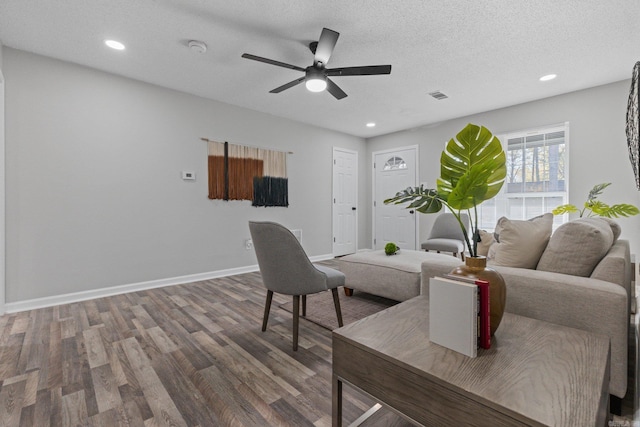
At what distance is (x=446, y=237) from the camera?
176 inches

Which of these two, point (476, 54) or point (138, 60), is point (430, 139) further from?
point (138, 60)

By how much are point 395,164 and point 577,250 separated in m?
4.57

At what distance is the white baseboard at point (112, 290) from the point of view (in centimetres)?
280

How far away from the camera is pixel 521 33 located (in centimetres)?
249

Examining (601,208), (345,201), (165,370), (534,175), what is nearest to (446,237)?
(534,175)

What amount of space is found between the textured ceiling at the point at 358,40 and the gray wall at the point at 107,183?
0.31 metres

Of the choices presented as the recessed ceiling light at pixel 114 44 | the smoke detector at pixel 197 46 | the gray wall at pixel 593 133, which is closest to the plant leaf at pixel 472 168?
the smoke detector at pixel 197 46

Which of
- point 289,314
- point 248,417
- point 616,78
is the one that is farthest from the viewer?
point 616,78

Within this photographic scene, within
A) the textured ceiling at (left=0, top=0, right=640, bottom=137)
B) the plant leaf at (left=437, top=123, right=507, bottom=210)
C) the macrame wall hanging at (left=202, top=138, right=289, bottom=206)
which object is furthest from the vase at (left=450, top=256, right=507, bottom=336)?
the macrame wall hanging at (left=202, top=138, right=289, bottom=206)

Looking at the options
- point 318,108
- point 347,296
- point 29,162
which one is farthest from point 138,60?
point 347,296

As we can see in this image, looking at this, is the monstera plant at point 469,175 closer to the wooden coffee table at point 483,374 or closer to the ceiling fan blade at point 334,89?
the wooden coffee table at point 483,374

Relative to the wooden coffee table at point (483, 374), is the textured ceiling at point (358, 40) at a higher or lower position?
higher

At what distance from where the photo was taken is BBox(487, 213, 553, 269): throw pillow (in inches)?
66.4

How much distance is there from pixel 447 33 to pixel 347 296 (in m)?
2.75
